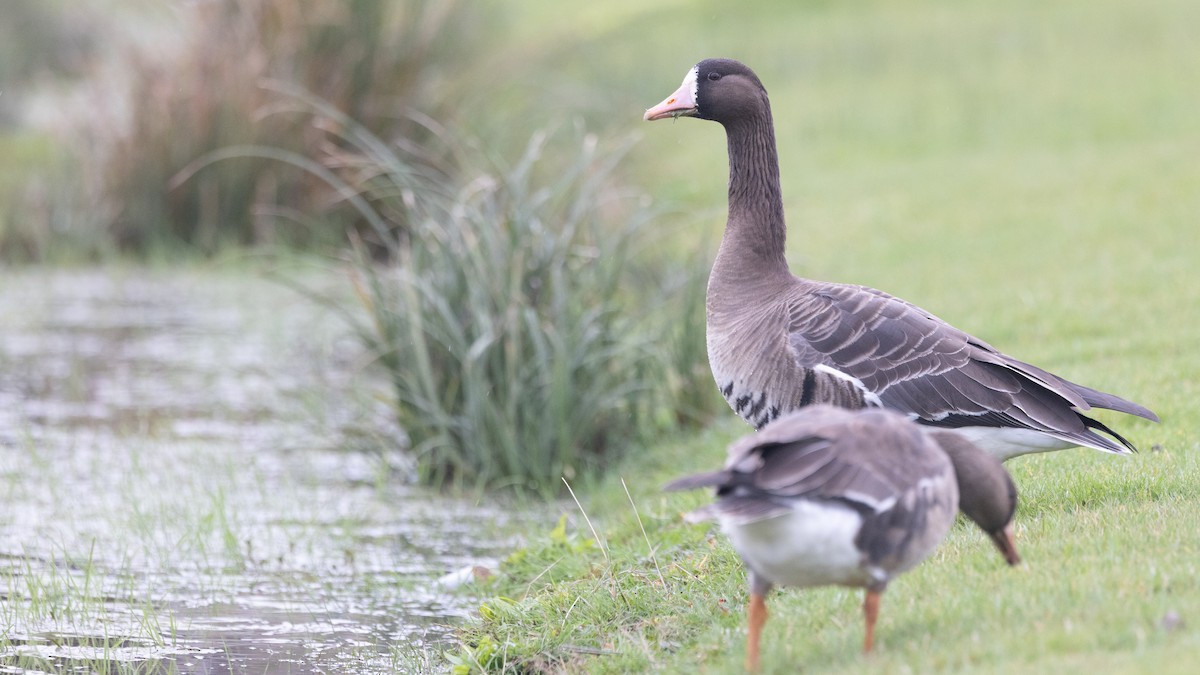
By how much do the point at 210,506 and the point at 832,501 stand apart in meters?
5.09

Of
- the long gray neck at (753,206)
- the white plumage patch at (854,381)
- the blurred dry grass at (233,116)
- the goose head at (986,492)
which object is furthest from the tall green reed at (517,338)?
the blurred dry grass at (233,116)

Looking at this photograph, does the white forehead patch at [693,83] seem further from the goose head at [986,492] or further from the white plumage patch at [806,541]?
the white plumage patch at [806,541]

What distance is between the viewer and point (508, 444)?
8.88 meters

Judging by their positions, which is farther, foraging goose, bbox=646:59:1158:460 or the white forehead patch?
the white forehead patch

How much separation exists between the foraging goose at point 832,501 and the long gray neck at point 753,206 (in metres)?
2.20

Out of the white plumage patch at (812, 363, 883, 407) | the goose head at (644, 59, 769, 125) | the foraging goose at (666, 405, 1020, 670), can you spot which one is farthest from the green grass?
the goose head at (644, 59, 769, 125)

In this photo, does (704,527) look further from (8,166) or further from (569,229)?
(8,166)

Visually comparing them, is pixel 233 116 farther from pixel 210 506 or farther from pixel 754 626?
pixel 754 626

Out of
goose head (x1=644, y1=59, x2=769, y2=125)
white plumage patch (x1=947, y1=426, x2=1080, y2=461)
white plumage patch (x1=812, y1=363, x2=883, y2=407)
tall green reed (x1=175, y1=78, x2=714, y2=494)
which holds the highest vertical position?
goose head (x1=644, y1=59, x2=769, y2=125)

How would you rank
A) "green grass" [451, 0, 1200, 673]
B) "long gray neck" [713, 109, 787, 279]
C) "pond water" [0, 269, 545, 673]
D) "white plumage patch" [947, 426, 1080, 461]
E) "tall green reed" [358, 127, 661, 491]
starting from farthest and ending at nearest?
"tall green reed" [358, 127, 661, 491]
"long gray neck" [713, 109, 787, 279]
"pond water" [0, 269, 545, 673]
"white plumage patch" [947, 426, 1080, 461]
"green grass" [451, 0, 1200, 673]

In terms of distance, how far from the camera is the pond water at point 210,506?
625cm

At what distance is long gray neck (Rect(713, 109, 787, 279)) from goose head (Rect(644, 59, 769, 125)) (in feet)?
0.24

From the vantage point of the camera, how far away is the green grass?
4.59m

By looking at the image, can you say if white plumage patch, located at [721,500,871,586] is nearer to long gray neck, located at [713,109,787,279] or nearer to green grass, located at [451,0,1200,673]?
green grass, located at [451,0,1200,673]
